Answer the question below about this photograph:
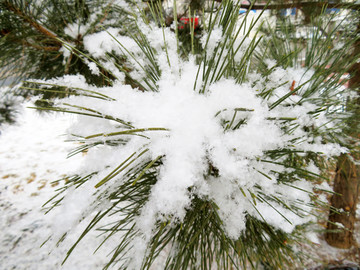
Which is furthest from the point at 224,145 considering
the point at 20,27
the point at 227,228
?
the point at 20,27

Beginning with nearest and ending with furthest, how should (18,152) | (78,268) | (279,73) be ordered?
1. (279,73)
2. (78,268)
3. (18,152)

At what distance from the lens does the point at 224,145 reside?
0.41 m

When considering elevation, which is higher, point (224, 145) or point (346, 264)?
point (224, 145)

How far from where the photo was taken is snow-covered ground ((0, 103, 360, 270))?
1.59 m

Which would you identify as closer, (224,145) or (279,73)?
(224,145)

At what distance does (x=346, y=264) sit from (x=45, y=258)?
215cm

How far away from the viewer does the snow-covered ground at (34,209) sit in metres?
1.59

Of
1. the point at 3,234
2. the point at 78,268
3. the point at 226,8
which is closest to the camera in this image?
the point at 226,8

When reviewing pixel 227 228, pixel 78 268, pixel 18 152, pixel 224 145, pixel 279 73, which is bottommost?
pixel 78 268

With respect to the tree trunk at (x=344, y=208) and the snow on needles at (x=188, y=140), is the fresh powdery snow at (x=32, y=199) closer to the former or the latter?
the snow on needles at (x=188, y=140)

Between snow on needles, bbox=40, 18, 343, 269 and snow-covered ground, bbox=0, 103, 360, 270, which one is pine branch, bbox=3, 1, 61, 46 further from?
snow-covered ground, bbox=0, 103, 360, 270

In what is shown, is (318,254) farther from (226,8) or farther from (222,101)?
(226,8)

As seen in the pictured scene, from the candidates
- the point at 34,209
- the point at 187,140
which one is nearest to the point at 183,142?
the point at 187,140

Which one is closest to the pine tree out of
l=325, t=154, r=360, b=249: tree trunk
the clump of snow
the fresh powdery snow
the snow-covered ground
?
the clump of snow
